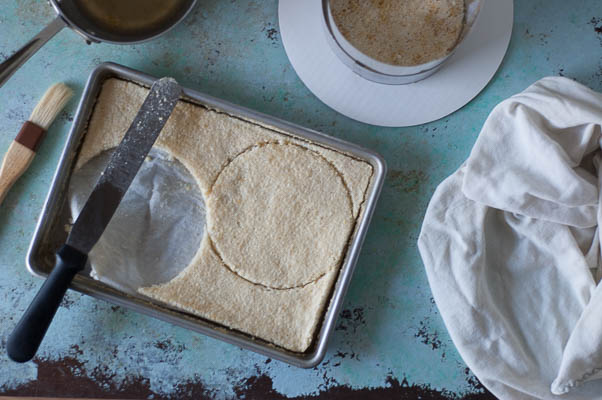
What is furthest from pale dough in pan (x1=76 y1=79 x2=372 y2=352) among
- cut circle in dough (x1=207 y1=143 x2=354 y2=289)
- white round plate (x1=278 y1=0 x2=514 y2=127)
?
white round plate (x1=278 y1=0 x2=514 y2=127)

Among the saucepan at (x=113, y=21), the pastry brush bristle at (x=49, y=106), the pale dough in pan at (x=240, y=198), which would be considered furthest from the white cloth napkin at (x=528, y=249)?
the pastry brush bristle at (x=49, y=106)

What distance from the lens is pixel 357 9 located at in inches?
35.8

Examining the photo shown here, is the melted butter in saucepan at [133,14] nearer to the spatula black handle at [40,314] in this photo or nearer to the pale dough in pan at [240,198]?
the pale dough in pan at [240,198]

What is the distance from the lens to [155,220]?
898mm

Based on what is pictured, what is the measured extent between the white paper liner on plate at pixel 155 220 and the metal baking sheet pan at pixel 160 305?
4 cm

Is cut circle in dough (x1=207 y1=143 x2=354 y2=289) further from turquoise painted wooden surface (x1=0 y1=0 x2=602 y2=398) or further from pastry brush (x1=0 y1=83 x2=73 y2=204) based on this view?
pastry brush (x1=0 y1=83 x2=73 y2=204)

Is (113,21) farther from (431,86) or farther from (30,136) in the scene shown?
(431,86)

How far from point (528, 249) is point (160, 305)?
2.09 feet

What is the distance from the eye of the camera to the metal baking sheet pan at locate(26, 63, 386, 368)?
33.1 inches

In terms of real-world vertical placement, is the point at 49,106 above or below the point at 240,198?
above

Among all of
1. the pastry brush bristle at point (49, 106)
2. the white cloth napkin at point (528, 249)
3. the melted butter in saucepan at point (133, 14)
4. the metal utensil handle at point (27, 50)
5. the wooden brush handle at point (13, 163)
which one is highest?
the melted butter in saucepan at point (133, 14)

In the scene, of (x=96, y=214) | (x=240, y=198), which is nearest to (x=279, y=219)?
(x=240, y=198)

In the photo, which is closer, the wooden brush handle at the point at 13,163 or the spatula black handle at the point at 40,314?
the spatula black handle at the point at 40,314

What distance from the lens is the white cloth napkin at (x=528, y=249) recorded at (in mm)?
827
